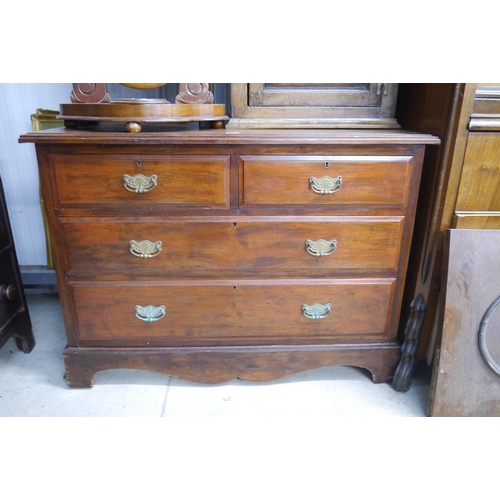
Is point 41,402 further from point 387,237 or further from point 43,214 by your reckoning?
point 387,237

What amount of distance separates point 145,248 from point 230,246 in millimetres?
276

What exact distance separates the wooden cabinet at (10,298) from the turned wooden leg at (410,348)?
1.50 meters

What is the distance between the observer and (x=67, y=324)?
4.65 ft

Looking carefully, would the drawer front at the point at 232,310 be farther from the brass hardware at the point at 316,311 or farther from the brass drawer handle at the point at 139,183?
the brass drawer handle at the point at 139,183

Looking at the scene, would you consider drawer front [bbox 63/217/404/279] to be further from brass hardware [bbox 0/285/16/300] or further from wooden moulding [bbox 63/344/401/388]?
brass hardware [bbox 0/285/16/300]

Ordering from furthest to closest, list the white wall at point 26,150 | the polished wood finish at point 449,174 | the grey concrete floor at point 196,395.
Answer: the white wall at point 26,150 → the grey concrete floor at point 196,395 → the polished wood finish at point 449,174

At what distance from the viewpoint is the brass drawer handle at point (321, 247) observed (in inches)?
52.2

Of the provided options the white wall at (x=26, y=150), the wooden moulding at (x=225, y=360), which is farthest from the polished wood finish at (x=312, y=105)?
the wooden moulding at (x=225, y=360)

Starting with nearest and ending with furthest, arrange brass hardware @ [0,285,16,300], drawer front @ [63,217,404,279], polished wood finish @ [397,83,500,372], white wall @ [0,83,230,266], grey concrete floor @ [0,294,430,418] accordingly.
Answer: polished wood finish @ [397,83,500,372] → drawer front @ [63,217,404,279] → grey concrete floor @ [0,294,430,418] → brass hardware @ [0,285,16,300] → white wall @ [0,83,230,266]

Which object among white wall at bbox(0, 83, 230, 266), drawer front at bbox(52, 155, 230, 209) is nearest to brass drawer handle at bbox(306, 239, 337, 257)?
drawer front at bbox(52, 155, 230, 209)

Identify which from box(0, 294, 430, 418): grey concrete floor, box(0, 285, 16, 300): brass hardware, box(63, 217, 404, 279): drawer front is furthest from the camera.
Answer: box(0, 285, 16, 300): brass hardware

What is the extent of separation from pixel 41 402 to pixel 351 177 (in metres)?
1.32

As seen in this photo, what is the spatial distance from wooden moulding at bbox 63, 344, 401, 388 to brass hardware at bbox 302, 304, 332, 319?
130 millimetres

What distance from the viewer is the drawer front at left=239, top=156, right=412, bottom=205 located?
4.08 feet
